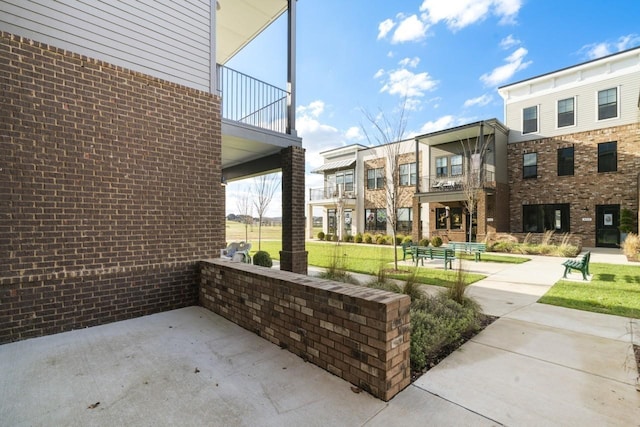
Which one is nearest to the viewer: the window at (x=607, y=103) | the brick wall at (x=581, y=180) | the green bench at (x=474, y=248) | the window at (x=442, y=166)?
the green bench at (x=474, y=248)

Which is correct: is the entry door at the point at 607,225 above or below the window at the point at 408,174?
below

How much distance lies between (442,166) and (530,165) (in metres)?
5.33

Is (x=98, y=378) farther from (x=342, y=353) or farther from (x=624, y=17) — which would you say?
(x=624, y=17)

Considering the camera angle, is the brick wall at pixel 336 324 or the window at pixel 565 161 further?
the window at pixel 565 161

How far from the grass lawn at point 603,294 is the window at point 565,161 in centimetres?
1106

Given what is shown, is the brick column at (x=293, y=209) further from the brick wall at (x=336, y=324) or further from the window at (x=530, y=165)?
the window at (x=530, y=165)

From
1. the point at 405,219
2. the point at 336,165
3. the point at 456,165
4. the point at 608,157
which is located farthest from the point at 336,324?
the point at 336,165

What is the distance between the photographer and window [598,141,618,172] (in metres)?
15.9

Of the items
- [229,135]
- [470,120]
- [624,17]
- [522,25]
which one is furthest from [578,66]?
[229,135]

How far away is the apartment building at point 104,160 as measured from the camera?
3756 millimetres

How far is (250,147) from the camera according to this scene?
7.63 metres

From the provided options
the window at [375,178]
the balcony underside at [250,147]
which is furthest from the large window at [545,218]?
the balcony underside at [250,147]

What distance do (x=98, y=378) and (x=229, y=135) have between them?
15.9 ft

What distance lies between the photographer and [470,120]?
1822 cm
